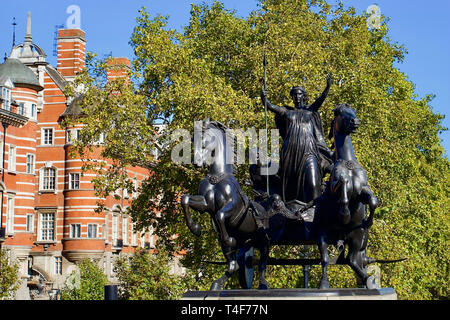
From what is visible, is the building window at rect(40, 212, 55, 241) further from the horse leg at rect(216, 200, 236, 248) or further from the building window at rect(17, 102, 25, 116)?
the horse leg at rect(216, 200, 236, 248)

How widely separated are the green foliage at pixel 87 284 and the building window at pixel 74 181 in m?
7.65

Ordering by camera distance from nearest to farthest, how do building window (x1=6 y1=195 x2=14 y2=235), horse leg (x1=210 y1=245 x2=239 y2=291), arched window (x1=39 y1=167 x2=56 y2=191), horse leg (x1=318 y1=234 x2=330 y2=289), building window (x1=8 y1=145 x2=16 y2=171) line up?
horse leg (x1=318 y1=234 x2=330 y2=289) < horse leg (x1=210 y1=245 x2=239 y2=291) < building window (x1=6 y1=195 x2=14 y2=235) < building window (x1=8 y1=145 x2=16 y2=171) < arched window (x1=39 y1=167 x2=56 y2=191)

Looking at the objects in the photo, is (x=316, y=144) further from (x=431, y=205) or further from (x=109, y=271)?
(x=109, y=271)

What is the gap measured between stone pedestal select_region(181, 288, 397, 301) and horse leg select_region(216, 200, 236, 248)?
0.85m

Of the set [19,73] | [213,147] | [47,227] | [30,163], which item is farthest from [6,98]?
[213,147]

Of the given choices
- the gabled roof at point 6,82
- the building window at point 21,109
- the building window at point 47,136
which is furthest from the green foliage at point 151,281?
the building window at point 47,136

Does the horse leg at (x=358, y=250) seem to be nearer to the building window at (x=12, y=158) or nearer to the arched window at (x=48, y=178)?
the building window at (x=12, y=158)

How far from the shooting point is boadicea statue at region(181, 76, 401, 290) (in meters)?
11.1

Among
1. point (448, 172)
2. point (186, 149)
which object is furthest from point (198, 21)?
point (448, 172)

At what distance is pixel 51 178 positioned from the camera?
49656mm

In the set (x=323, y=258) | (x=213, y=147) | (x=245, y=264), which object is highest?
(x=213, y=147)

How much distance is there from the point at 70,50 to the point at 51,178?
895cm

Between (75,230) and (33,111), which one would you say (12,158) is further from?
(75,230)

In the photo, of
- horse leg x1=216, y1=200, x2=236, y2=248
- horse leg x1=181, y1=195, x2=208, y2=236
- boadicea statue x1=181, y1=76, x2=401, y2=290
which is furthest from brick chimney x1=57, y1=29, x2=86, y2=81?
horse leg x1=216, y1=200, x2=236, y2=248
